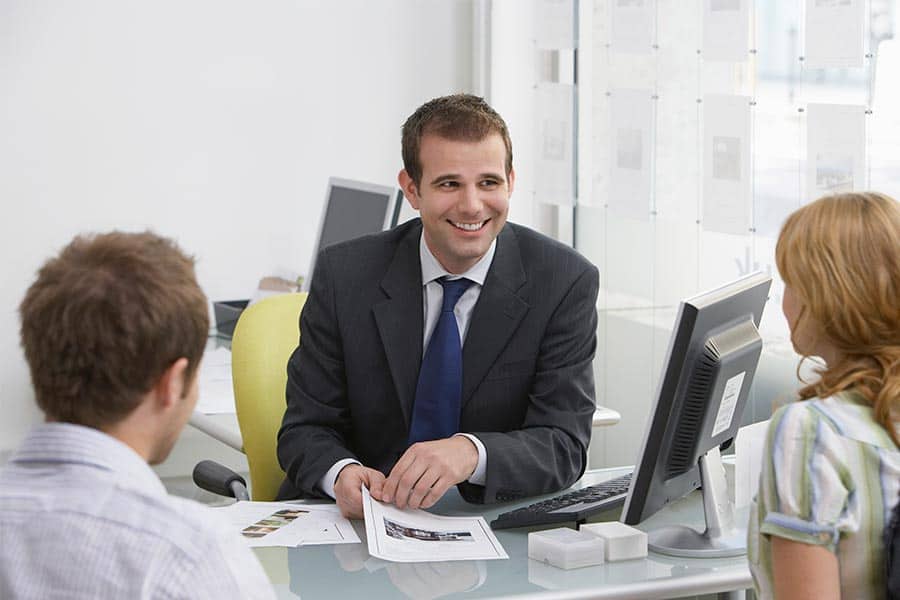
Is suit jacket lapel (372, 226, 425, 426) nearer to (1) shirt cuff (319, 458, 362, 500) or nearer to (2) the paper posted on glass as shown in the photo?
(1) shirt cuff (319, 458, 362, 500)

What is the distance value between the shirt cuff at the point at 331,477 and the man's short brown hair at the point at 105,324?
0.89 meters

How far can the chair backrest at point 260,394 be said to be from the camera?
2416 millimetres

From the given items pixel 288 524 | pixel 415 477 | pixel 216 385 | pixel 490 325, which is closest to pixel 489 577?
pixel 415 477

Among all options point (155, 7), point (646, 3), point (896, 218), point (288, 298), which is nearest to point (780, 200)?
point (646, 3)

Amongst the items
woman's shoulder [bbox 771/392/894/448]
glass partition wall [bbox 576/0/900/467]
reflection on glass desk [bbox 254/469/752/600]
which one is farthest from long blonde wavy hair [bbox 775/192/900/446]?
glass partition wall [bbox 576/0/900/467]

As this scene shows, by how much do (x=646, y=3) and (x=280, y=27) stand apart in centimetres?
132

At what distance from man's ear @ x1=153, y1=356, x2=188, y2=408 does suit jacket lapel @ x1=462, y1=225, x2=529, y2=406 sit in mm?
1048

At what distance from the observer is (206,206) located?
4156 mm

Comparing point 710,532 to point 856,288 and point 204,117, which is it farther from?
point 204,117

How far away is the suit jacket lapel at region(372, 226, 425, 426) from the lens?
2219 millimetres

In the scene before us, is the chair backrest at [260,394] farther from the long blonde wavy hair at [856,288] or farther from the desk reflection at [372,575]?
the long blonde wavy hair at [856,288]

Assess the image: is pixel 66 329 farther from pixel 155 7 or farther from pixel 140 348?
pixel 155 7

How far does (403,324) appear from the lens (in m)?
2.24

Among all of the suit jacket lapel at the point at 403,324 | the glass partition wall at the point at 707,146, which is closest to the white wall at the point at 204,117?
the glass partition wall at the point at 707,146
